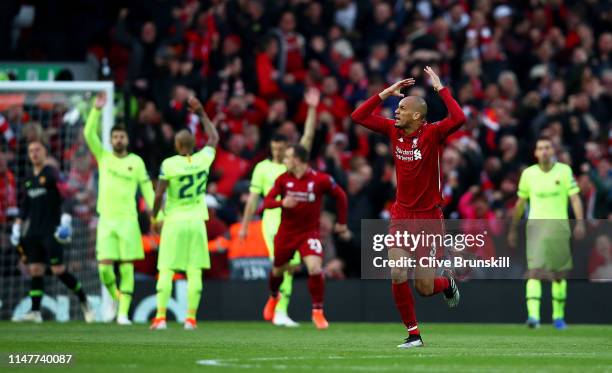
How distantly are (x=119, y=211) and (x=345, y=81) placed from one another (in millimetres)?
Result: 6931

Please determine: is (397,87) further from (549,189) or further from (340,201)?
(549,189)

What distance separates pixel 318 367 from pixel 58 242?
8.71 meters

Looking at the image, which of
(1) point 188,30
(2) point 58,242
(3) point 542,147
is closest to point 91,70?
(1) point 188,30

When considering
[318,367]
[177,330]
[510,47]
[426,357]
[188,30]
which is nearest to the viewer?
[318,367]

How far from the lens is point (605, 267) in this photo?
63.0 feet

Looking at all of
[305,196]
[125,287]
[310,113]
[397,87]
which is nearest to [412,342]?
[397,87]

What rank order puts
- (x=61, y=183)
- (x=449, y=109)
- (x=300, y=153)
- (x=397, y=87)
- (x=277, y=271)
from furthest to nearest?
(x=61, y=183), (x=277, y=271), (x=300, y=153), (x=397, y=87), (x=449, y=109)

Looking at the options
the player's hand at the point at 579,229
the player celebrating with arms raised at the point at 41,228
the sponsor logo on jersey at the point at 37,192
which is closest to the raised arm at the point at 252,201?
the player celebrating with arms raised at the point at 41,228

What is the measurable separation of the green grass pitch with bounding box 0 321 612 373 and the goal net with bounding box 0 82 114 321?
6.48 ft

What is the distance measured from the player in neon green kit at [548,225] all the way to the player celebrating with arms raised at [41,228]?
228 inches

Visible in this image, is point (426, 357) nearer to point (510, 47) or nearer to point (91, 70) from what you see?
point (91, 70)

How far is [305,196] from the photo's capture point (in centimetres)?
1623

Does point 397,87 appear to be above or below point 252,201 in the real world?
above

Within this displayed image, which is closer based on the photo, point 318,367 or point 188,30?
point 318,367
